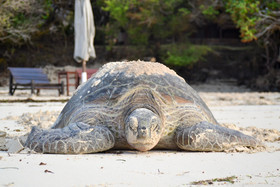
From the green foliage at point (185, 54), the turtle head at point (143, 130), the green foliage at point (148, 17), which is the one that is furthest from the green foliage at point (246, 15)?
the turtle head at point (143, 130)

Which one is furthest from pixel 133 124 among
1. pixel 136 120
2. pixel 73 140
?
pixel 73 140

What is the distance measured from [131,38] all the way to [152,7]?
191 centimetres

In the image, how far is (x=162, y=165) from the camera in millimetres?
3113

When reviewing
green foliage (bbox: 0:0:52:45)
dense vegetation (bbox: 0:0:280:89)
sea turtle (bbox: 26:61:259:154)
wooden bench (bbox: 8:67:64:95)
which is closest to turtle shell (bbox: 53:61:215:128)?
sea turtle (bbox: 26:61:259:154)

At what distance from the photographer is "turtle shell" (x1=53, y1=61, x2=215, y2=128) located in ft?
12.8

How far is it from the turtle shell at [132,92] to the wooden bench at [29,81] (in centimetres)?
766

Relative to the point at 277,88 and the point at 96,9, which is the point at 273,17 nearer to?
the point at 277,88

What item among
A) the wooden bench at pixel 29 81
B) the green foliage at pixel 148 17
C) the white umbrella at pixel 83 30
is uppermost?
the green foliage at pixel 148 17

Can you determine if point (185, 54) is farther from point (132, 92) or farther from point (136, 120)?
point (136, 120)

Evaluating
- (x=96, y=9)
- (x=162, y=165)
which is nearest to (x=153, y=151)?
(x=162, y=165)

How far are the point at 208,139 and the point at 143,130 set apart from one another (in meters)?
0.65

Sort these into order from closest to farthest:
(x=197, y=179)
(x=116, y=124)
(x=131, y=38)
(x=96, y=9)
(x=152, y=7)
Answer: (x=197, y=179), (x=116, y=124), (x=152, y=7), (x=131, y=38), (x=96, y=9)

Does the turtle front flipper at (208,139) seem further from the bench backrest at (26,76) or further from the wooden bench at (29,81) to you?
the bench backrest at (26,76)

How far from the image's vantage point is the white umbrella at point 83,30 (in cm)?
1148
